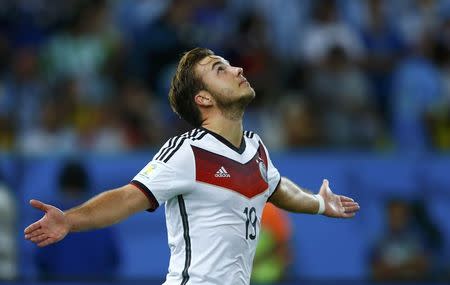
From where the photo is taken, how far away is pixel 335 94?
10930 millimetres

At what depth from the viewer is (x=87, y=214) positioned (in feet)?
16.0

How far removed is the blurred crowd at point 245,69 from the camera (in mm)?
10492

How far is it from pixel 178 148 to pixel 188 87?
1.32 feet

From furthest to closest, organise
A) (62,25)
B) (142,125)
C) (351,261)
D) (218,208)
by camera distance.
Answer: (62,25) < (142,125) < (351,261) < (218,208)

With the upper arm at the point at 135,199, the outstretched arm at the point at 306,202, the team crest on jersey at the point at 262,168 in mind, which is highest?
the team crest on jersey at the point at 262,168

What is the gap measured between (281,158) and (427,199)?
1320mm

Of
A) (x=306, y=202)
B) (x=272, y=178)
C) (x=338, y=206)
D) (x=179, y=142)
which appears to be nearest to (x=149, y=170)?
(x=179, y=142)

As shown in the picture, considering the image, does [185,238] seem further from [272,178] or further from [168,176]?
[272,178]

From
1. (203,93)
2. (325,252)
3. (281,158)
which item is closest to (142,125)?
(281,158)

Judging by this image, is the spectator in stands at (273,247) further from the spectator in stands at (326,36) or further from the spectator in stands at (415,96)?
the spectator in stands at (326,36)

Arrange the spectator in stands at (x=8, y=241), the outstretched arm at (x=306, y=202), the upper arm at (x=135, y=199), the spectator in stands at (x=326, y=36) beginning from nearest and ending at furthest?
the upper arm at (x=135, y=199) < the outstretched arm at (x=306, y=202) < the spectator in stands at (x=8, y=241) < the spectator in stands at (x=326, y=36)

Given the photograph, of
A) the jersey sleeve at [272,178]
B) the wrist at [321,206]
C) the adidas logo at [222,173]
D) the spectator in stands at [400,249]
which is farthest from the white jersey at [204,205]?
the spectator in stands at [400,249]

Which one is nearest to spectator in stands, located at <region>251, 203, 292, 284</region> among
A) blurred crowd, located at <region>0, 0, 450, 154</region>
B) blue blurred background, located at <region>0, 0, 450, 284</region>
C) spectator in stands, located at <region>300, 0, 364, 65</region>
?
blue blurred background, located at <region>0, 0, 450, 284</region>

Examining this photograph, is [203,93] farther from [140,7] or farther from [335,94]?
[140,7]
